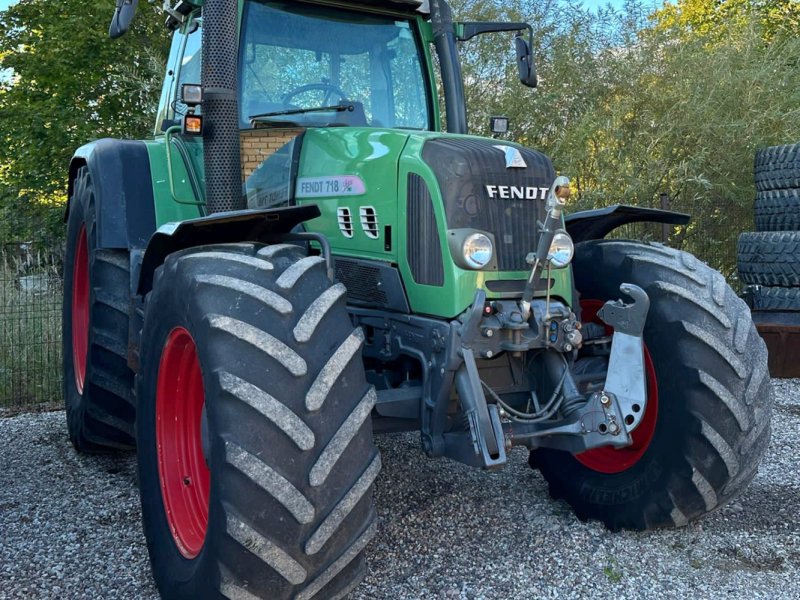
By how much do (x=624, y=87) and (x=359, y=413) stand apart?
8962 millimetres

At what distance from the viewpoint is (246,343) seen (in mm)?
2445

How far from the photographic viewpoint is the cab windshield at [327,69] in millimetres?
3828

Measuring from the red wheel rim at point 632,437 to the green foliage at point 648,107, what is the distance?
20.2 ft

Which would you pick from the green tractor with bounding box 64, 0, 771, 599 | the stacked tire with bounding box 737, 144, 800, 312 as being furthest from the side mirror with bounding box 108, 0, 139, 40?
the stacked tire with bounding box 737, 144, 800, 312

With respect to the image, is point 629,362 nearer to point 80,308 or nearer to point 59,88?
point 80,308

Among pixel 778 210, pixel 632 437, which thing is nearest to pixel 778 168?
pixel 778 210

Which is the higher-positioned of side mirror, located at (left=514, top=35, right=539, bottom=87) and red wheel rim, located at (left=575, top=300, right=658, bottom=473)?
side mirror, located at (left=514, top=35, right=539, bottom=87)

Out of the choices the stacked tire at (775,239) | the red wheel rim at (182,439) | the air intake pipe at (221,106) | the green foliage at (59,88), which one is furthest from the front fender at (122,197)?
the green foliage at (59,88)

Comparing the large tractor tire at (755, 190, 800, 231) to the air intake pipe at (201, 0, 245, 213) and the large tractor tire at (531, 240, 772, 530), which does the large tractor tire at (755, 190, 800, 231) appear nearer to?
the large tractor tire at (531, 240, 772, 530)

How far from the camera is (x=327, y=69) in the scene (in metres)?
4.05

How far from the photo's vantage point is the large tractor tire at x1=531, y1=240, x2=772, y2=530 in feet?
10.5

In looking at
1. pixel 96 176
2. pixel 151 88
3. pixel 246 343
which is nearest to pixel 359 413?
pixel 246 343

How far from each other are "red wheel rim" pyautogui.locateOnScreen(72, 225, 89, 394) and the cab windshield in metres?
1.74

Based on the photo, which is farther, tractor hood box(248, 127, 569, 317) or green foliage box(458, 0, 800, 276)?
green foliage box(458, 0, 800, 276)
